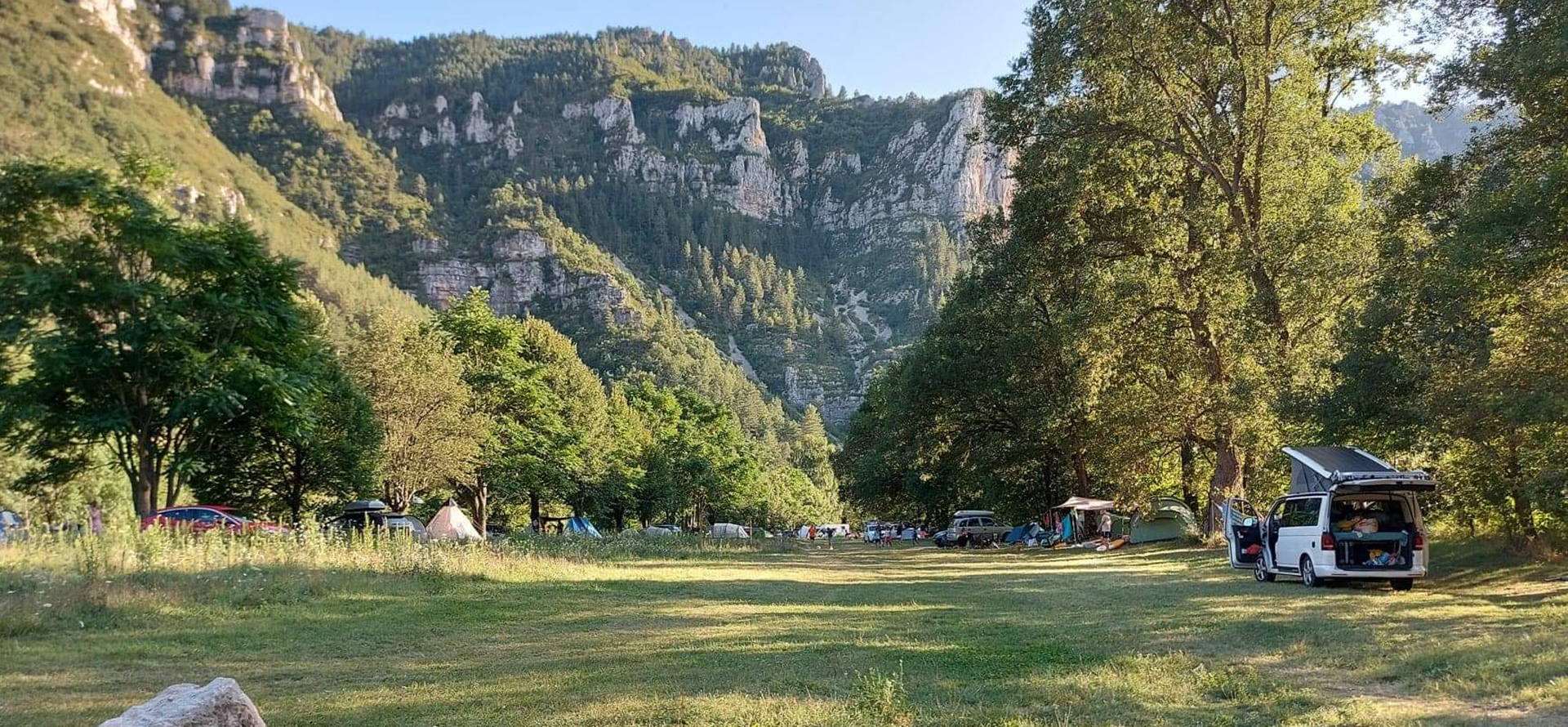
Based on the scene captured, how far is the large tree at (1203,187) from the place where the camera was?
22469mm

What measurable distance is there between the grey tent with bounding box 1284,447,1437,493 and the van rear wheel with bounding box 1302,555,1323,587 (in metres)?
1.24

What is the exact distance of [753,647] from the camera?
908 cm

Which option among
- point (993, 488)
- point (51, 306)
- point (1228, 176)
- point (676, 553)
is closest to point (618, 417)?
point (993, 488)

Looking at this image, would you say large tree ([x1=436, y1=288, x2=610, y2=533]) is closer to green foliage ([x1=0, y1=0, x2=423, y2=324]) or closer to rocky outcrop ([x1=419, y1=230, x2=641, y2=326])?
green foliage ([x1=0, y1=0, x2=423, y2=324])

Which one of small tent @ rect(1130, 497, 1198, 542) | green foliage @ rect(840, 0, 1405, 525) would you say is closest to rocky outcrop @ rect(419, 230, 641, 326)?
small tent @ rect(1130, 497, 1198, 542)

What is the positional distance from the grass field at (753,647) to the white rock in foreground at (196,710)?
1743 mm

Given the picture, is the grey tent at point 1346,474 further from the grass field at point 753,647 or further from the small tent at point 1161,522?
the small tent at point 1161,522

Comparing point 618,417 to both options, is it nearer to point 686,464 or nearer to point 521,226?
point 686,464

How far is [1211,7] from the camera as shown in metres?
23.9

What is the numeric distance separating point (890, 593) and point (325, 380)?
26.7 metres

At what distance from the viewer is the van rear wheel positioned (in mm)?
14541

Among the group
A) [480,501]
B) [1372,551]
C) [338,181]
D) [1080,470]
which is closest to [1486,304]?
[1372,551]

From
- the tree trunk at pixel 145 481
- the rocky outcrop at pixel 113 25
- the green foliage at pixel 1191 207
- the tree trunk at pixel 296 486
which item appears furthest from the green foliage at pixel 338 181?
the green foliage at pixel 1191 207

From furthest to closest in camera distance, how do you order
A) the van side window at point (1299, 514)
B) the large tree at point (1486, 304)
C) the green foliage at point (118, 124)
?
1. the green foliage at point (118, 124)
2. the van side window at point (1299, 514)
3. the large tree at point (1486, 304)
